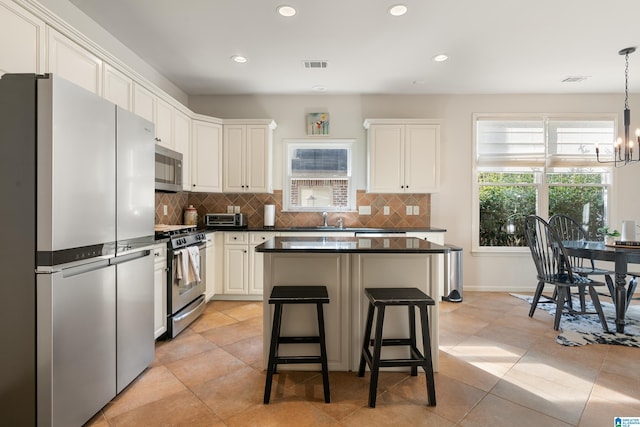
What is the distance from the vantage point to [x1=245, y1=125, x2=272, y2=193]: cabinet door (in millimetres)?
4133

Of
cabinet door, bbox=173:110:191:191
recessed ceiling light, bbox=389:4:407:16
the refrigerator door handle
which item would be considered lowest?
the refrigerator door handle

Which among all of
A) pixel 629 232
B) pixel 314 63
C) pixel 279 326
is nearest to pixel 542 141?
pixel 629 232

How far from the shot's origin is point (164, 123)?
3236mm

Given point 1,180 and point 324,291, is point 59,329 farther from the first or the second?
point 324,291

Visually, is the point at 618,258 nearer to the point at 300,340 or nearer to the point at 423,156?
the point at 423,156

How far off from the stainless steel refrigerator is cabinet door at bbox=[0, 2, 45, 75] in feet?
1.16

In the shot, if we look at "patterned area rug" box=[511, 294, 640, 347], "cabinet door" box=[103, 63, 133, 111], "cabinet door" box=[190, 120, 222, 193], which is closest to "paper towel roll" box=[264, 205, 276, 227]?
"cabinet door" box=[190, 120, 222, 193]

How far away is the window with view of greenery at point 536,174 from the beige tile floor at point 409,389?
6.93 feet

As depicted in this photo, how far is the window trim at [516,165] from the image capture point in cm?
434

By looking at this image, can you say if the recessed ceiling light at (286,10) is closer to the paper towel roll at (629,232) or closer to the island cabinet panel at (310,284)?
the island cabinet panel at (310,284)

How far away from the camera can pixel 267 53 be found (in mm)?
3238

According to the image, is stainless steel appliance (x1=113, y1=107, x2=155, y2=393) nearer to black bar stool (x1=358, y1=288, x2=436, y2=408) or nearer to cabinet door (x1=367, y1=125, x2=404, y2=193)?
black bar stool (x1=358, y1=288, x2=436, y2=408)

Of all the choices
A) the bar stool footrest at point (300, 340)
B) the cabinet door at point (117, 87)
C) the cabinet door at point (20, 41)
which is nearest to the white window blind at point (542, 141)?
the bar stool footrest at point (300, 340)

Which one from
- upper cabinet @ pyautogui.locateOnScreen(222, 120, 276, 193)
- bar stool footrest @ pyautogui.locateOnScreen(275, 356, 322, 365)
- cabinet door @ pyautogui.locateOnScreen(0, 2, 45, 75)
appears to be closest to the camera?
cabinet door @ pyautogui.locateOnScreen(0, 2, 45, 75)
